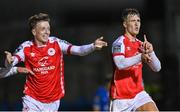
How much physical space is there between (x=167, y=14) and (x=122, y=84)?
935 centimetres

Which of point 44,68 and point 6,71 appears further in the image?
point 44,68

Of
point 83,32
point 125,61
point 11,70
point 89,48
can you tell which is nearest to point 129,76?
point 125,61

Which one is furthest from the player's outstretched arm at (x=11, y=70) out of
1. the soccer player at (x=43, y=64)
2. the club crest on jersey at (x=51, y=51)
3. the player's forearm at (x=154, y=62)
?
the player's forearm at (x=154, y=62)

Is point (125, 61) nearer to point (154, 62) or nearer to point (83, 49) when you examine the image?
point (154, 62)

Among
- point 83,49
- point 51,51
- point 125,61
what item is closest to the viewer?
point 125,61

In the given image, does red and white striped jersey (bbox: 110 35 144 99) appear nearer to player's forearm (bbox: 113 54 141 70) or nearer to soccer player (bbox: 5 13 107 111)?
player's forearm (bbox: 113 54 141 70)

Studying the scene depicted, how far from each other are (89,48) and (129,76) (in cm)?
70

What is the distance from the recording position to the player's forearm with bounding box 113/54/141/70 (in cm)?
852

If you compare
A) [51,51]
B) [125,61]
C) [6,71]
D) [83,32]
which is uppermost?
[83,32]

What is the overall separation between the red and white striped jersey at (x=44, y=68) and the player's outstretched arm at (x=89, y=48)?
109mm

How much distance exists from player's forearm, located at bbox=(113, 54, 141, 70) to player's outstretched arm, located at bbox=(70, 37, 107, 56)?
1.19 ft

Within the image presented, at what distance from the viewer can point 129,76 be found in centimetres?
889

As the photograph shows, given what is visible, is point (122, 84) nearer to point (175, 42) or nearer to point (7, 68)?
point (7, 68)

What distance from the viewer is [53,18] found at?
757 inches
